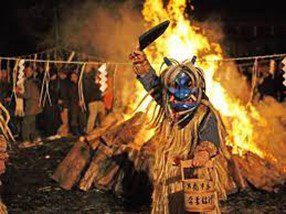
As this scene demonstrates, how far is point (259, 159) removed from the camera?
31.5 ft

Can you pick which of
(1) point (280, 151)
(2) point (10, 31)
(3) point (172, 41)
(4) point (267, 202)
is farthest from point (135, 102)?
(2) point (10, 31)

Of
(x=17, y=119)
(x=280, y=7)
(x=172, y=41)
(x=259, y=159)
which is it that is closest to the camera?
(x=259, y=159)

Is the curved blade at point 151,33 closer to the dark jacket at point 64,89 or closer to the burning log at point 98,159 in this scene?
the burning log at point 98,159

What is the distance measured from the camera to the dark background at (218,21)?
56.3 ft

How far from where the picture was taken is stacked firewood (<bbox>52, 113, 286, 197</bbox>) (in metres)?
9.03

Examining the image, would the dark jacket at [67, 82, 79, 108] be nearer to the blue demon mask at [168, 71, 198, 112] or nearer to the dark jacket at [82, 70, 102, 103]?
the dark jacket at [82, 70, 102, 103]

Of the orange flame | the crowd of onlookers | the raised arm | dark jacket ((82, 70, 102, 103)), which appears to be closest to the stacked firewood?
the orange flame

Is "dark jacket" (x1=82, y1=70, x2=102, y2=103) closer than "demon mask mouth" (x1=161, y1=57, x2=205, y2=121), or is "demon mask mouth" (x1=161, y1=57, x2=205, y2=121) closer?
"demon mask mouth" (x1=161, y1=57, x2=205, y2=121)

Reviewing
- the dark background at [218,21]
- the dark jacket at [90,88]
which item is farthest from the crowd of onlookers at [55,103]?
the dark background at [218,21]

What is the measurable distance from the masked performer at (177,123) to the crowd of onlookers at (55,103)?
26.9 feet

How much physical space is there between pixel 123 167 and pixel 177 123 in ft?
12.3

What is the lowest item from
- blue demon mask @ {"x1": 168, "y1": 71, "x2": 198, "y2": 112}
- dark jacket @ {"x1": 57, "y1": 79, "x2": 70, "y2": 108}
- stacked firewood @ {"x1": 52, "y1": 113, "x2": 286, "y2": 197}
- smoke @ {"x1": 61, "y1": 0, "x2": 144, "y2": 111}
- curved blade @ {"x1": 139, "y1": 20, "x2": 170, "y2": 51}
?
stacked firewood @ {"x1": 52, "y1": 113, "x2": 286, "y2": 197}

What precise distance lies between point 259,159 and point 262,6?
10.1m

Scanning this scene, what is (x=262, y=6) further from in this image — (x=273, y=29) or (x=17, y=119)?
(x=17, y=119)
